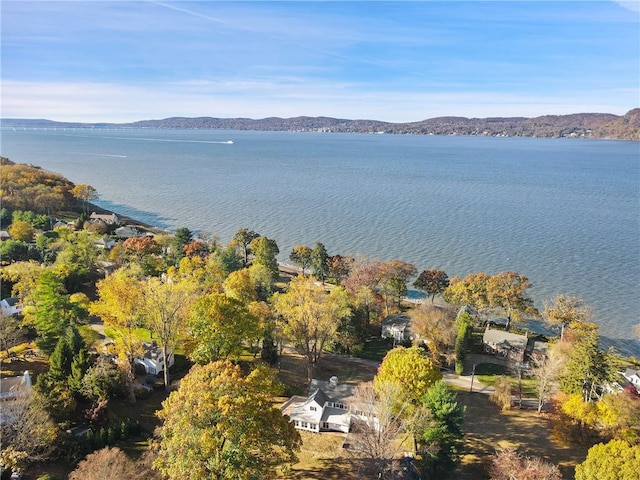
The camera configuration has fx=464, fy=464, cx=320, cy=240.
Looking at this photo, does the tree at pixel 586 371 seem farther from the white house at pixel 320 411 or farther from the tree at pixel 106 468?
the tree at pixel 106 468

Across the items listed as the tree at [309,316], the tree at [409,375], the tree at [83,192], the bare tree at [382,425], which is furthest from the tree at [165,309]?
the tree at [83,192]

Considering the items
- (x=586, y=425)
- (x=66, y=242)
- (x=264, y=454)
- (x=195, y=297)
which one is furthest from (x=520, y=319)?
(x=66, y=242)

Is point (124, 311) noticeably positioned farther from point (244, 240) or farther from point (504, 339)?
point (244, 240)

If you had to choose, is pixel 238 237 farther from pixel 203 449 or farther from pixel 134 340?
pixel 203 449

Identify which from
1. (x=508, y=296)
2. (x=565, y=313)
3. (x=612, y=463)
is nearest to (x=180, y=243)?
(x=508, y=296)

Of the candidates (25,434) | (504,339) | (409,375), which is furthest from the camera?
(504,339)

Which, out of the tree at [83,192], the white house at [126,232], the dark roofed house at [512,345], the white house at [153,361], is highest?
the tree at [83,192]
